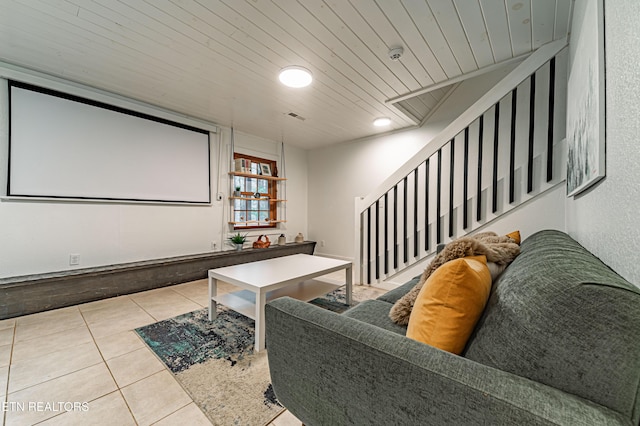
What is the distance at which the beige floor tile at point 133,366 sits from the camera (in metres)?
1.45

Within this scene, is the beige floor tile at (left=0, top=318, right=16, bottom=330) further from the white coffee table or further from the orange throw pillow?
the orange throw pillow

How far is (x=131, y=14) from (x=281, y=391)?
2533 mm

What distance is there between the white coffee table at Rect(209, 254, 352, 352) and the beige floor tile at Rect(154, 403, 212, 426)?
Answer: 1.78ft

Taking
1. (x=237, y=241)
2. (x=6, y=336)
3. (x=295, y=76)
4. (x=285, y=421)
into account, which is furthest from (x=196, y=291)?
(x=295, y=76)

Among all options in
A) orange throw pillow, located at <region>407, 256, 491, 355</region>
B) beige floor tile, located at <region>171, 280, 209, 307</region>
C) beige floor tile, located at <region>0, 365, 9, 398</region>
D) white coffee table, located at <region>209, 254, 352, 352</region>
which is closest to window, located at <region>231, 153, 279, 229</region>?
beige floor tile, located at <region>171, 280, 209, 307</region>

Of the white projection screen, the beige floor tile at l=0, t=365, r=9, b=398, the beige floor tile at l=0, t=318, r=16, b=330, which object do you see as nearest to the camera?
the beige floor tile at l=0, t=365, r=9, b=398

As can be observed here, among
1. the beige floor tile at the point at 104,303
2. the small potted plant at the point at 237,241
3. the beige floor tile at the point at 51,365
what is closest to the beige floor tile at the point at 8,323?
the beige floor tile at the point at 104,303

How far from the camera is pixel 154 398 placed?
1.30 m

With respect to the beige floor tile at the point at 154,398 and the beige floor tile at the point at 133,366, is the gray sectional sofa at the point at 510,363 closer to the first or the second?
the beige floor tile at the point at 154,398

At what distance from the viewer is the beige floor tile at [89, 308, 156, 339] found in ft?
6.50

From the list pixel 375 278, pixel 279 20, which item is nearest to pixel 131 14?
pixel 279 20

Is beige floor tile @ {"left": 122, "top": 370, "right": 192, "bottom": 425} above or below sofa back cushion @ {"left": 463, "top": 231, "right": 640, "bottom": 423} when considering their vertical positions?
below

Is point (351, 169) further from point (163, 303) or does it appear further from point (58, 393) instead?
point (58, 393)

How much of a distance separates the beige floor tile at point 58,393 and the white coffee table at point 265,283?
31.8 inches
